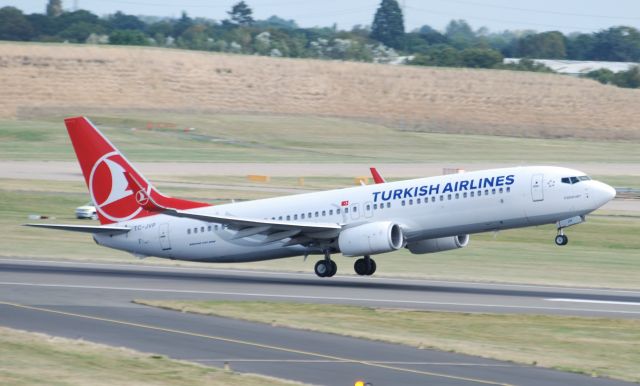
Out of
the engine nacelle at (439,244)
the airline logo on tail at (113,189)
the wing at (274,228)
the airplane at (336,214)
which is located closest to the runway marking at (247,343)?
the airplane at (336,214)

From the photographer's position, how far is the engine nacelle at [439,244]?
4347 cm

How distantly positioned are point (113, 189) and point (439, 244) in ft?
39.9

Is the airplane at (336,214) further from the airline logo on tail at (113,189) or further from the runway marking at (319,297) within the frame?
the runway marking at (319,297)

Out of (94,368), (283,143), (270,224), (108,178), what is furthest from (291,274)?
(283,143)

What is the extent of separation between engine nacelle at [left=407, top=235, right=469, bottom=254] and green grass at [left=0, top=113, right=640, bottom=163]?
64.0 meters

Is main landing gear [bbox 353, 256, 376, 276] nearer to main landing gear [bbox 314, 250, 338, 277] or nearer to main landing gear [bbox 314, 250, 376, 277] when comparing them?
main landing gear [bbox 314, 250, 376, 277]

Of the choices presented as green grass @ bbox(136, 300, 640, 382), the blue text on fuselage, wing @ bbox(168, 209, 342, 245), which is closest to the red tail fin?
wing @ bbox(168, 209, 342, 245)

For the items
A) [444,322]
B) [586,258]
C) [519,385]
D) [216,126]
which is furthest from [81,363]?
[216,126]

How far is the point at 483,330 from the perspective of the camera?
31.3 meters

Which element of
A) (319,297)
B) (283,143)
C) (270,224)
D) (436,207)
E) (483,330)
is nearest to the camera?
(483,330)

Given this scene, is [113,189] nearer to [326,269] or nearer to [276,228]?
[276,228]

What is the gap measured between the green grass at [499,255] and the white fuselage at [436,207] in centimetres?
370

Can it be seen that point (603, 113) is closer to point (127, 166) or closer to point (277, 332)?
point (127, 166)

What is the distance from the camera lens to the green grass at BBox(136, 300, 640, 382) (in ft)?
89.6
